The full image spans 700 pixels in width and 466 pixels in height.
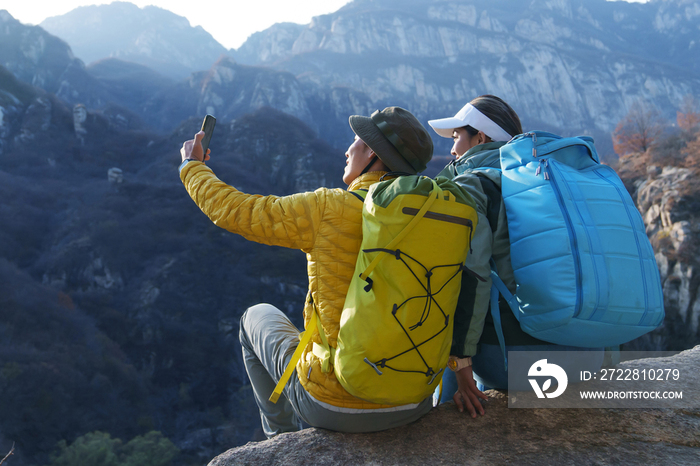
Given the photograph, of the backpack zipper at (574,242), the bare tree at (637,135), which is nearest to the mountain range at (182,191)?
the bare tree at (637,135)

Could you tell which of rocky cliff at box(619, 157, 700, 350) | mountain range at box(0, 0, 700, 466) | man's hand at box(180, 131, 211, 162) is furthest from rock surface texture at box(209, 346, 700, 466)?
mountain range at box(0, 0, 700, 466)

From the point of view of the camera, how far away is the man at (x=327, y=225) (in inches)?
55.5

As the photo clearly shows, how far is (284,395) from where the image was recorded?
1.90 metres

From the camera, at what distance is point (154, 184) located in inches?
1585

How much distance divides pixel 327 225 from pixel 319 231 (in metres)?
0.03

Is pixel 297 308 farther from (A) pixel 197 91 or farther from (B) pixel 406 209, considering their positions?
(A) pixel 197 91

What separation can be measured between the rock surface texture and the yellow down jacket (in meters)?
0.20

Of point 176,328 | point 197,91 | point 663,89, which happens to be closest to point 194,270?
point 176,328

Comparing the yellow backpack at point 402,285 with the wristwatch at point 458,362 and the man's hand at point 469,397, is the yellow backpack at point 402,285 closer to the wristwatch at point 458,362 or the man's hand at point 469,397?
the wristwatch at point 458,362

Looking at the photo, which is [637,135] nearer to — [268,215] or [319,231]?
[319,231]

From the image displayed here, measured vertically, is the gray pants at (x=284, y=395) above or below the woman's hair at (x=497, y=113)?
below

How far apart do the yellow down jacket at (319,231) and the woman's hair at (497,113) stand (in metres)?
0.95

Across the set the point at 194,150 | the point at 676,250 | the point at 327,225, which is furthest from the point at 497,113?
the point at 676,250

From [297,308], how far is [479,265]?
31.8m
